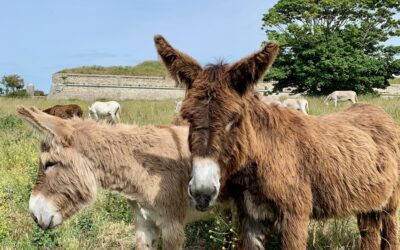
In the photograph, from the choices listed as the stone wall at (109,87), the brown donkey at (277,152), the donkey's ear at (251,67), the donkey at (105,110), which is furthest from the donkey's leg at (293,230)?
the stone wall at (109,87)

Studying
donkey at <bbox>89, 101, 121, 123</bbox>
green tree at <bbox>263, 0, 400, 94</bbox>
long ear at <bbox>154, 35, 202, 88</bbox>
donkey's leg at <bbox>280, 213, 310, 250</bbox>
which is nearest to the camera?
long ear at <bbox>154, 35, 202, 88</bbox>

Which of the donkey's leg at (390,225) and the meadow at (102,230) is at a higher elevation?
the donkey's leg at (390,225)

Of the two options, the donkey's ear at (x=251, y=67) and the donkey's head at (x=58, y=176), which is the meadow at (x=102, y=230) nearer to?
the donkey's head at (x=58, y=176)

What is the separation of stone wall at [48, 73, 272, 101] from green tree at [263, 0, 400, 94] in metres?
12.0

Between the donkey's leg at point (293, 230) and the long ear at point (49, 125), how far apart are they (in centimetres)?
191

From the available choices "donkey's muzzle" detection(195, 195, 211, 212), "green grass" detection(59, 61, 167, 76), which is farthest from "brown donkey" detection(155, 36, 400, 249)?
"green grass" detection(59, 61, 167, 76)

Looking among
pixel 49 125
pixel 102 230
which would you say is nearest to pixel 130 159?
pixel 49 125

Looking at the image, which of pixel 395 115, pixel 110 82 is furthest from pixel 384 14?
pixel 110 82

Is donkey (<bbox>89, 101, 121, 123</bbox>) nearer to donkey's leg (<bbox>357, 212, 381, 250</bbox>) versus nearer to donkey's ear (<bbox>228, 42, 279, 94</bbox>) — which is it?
donkey's leg (<bbox>357, 212, 381, 250</bbox>)

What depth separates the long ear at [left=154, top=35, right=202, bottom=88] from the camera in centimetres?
279

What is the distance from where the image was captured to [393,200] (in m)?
3.96

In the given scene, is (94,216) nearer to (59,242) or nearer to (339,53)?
(59,242)

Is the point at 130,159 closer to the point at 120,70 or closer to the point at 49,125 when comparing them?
the point at 49,125

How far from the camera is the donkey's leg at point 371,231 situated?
12.9ft
